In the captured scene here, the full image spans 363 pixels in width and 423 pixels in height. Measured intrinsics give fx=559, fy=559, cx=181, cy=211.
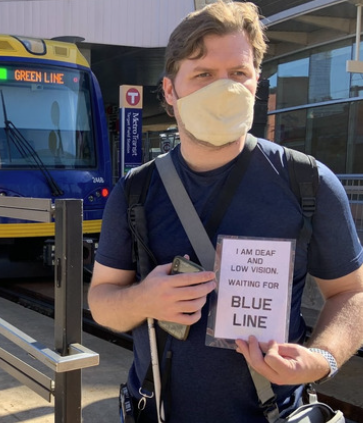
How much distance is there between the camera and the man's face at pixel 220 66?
1.55 meters

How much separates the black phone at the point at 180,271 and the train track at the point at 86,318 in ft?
10.3

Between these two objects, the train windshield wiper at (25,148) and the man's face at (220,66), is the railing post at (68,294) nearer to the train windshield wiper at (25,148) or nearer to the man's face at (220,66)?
the man's face at (220,66)

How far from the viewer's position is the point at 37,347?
2.01 m

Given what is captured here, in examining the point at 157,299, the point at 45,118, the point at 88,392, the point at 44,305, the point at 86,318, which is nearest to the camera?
the point at 157,299

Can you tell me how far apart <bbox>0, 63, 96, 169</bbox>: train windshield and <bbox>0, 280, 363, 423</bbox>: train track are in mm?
1786

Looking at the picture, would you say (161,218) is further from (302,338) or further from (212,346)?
(302,338)

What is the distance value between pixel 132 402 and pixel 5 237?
6054mm

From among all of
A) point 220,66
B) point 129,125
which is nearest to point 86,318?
point 129,125

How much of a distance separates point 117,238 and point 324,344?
66cm

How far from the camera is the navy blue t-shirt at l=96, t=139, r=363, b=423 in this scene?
1511 millimetres

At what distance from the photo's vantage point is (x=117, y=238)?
65.7 inches

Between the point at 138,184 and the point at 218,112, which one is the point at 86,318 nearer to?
the point at 138,184

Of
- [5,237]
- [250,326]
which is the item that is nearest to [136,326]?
[250,326]

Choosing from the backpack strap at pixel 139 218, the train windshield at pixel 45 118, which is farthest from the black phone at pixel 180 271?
the train windshield at pixel 45 118
